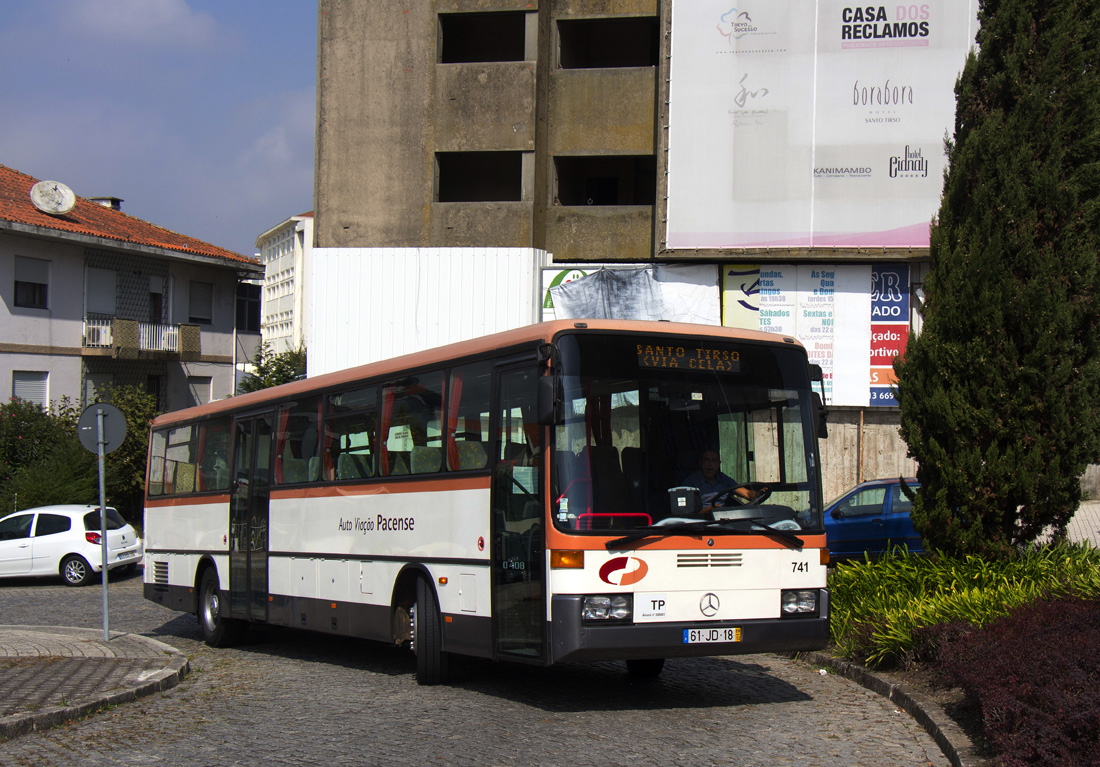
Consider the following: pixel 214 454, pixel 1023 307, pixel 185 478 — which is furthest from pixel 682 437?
pixel 185 478

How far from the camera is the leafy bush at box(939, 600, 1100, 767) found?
5883 mm

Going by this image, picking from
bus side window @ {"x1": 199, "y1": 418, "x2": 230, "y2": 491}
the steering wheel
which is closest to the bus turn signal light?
the steering wheel

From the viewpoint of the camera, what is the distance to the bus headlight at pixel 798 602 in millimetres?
8938

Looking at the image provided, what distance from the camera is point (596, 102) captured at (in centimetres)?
2698

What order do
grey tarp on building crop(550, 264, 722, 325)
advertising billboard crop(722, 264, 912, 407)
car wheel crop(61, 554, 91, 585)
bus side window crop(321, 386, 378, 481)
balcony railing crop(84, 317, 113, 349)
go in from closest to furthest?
bus side window crop(321, 386, 378, 481)
car wheel crop(61, 554, 91, 585)
advertising billboard crop(722, 264, 912, 407)
grey tarp on building crop(550, 264, 722, 325)
balcony railing crop(84, 317, 113, 349)

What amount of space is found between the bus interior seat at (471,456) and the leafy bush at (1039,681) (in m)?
3.83

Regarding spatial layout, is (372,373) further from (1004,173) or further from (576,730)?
(1004,173)

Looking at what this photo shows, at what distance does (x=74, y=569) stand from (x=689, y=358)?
18.8m

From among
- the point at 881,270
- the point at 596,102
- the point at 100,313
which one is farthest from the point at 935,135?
the point at 100,313

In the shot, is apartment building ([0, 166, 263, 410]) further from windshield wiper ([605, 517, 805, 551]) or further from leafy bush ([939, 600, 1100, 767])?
leafy bush ([939, 600, 1100, 767])

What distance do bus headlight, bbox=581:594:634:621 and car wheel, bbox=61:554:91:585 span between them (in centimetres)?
1850

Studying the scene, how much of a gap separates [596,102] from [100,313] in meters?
20.1

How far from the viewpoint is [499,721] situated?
334 inches

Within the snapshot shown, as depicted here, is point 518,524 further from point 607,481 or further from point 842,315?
point 842,315
